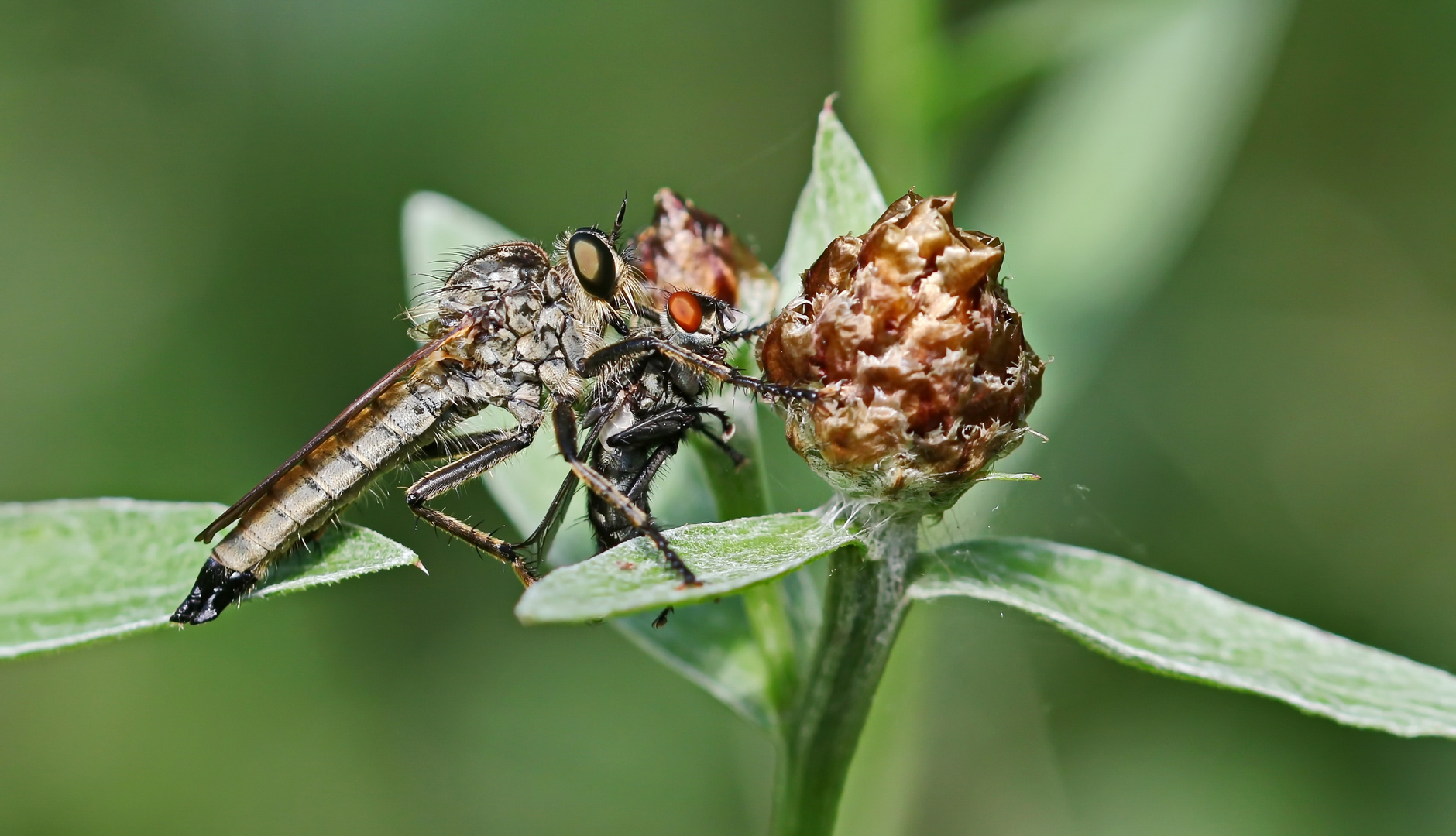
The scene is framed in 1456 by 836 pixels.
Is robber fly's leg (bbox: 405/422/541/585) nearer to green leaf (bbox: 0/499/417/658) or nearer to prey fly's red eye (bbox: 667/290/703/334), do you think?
green leaf (bbox: 0/499/417/658)

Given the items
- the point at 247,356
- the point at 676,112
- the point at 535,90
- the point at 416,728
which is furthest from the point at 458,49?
the point at 416,728

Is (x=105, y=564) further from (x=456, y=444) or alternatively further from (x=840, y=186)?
(x=840, y=186)

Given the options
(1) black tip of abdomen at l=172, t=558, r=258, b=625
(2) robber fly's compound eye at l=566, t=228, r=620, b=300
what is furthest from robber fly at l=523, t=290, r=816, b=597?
(1) black tip of abdomen at l=172, t=558, r=258, b=625

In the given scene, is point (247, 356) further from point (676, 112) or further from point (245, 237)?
point (676, 112)

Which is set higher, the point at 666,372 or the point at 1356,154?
the point at 1356,154

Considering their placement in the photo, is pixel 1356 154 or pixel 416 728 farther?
pixel 1356 154

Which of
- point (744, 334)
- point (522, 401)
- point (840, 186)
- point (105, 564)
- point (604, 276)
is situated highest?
point (840, 186)

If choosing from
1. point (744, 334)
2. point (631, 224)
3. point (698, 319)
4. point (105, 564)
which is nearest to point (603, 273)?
point (698, 319)

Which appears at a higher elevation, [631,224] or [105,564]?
[631,224]
